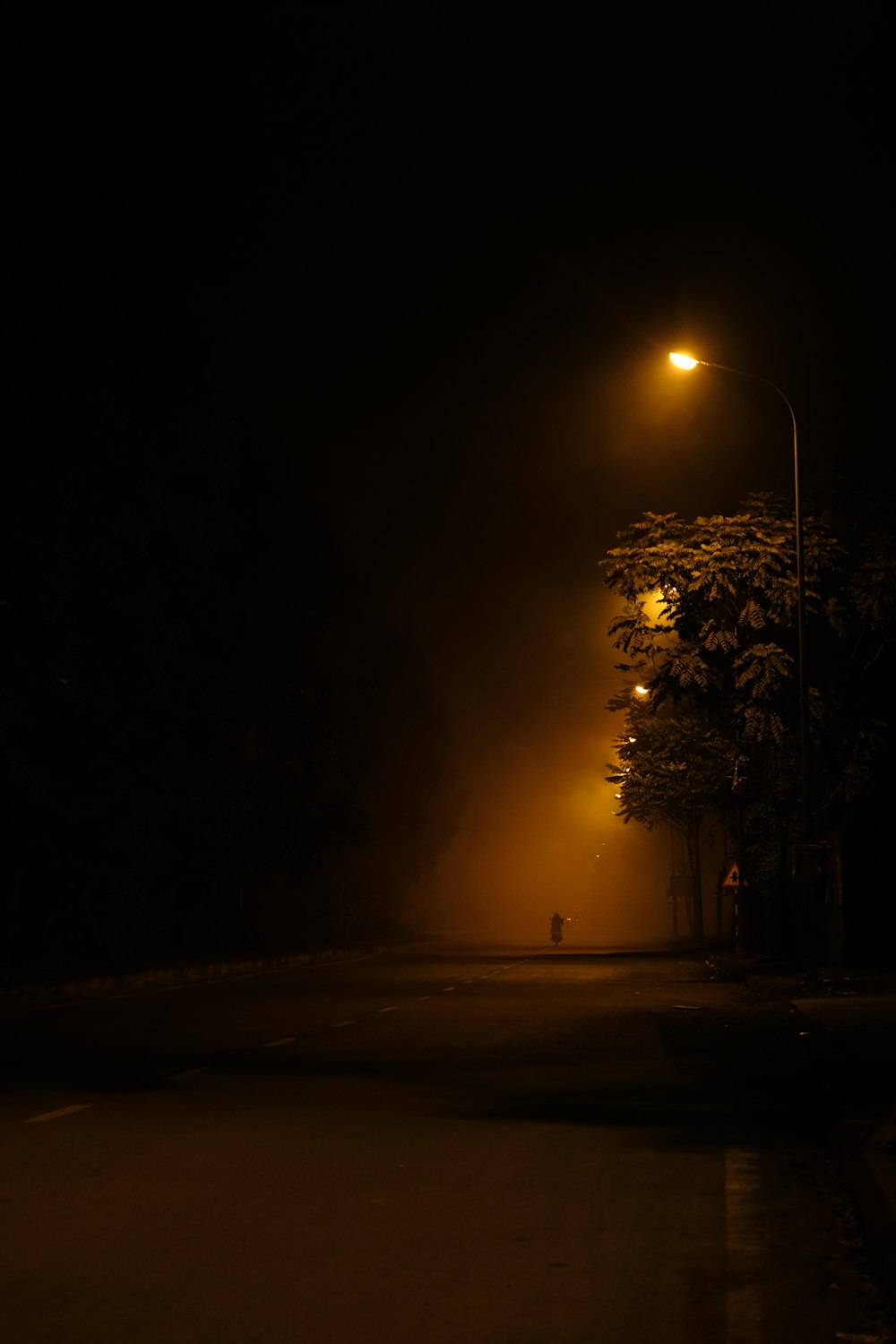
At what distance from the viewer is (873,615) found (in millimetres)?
31484

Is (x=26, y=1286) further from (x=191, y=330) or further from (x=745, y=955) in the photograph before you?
(x=745, y=955)

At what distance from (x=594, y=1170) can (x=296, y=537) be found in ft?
150

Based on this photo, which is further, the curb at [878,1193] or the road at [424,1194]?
the curb at [878,1193]

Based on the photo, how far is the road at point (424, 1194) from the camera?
643 cm

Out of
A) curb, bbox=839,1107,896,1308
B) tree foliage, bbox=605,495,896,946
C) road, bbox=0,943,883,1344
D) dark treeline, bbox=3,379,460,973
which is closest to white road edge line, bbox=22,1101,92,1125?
road, bbox=0,943,883,1344

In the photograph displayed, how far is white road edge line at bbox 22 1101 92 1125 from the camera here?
11.6 metres

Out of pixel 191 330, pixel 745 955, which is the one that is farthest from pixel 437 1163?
pixel 745 955

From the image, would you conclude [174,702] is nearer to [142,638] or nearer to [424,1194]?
[142,638]

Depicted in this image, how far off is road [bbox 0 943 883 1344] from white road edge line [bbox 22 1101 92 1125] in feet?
0.16

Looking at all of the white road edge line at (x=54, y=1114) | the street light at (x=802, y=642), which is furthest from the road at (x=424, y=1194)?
the street light at (x=802, y=642)

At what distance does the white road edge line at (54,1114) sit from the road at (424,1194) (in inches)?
1.9

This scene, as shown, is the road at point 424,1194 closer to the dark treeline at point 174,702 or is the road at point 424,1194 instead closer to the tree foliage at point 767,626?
the dark treeline at point 174,702

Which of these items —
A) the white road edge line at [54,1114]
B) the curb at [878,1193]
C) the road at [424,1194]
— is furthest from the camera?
the white road edge line at [54,1114]

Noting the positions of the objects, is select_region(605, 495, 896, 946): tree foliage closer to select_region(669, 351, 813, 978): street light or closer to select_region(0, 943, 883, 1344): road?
select_region(669, 351, 813, 978): street light
